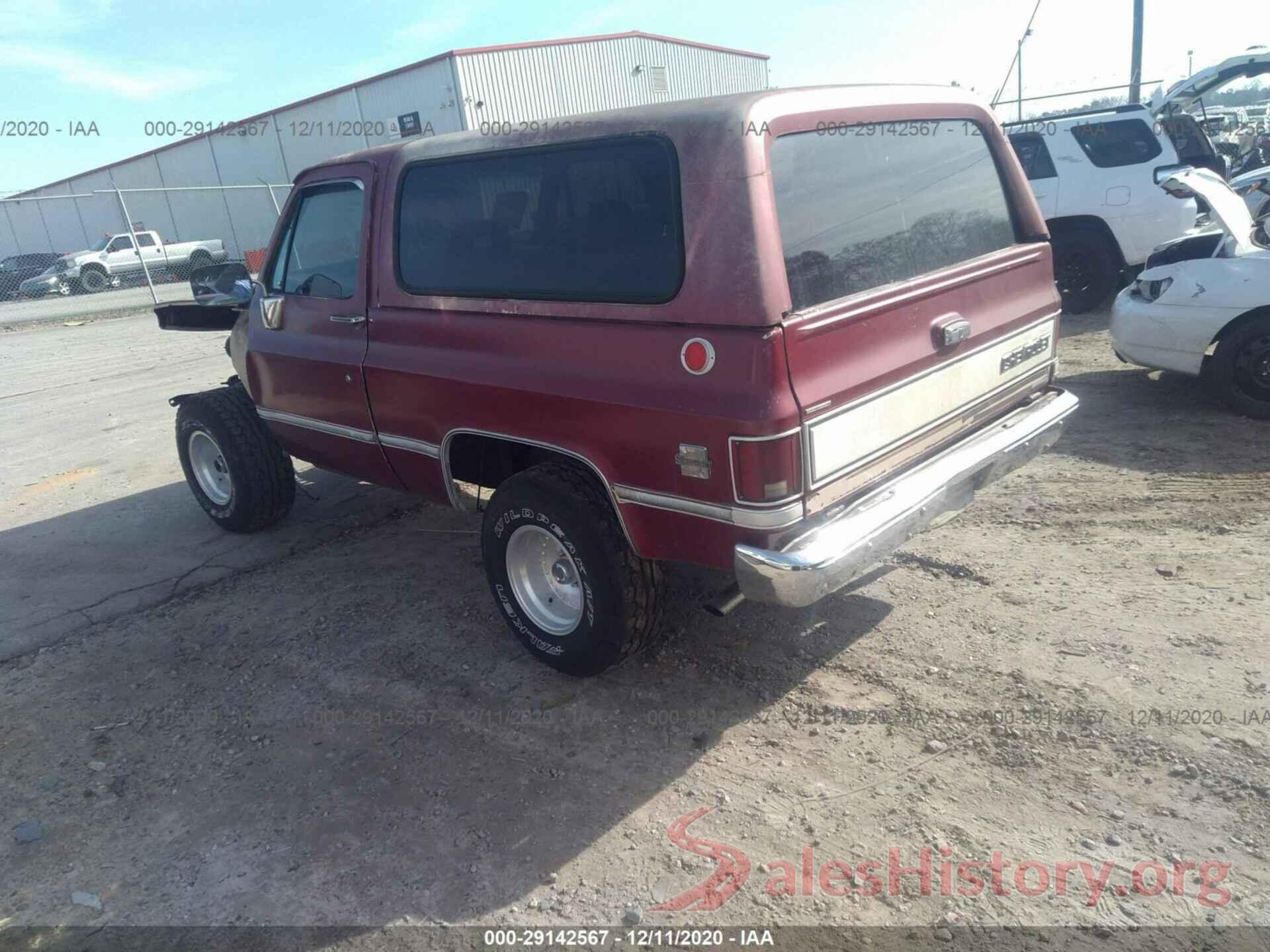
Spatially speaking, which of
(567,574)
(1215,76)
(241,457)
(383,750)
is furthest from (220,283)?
(1215,76)

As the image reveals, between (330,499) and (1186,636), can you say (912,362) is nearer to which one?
(1186,636)

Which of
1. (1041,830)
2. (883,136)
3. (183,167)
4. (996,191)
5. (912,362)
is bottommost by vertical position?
(1041,830)

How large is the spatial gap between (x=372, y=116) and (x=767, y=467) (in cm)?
2746

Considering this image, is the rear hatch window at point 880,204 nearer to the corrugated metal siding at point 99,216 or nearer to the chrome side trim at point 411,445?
the chrome side trim at point 411,445

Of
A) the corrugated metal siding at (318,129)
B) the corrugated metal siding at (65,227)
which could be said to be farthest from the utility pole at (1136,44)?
the corrugated metal siding at (65,227)

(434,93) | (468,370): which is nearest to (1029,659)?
(468,370)

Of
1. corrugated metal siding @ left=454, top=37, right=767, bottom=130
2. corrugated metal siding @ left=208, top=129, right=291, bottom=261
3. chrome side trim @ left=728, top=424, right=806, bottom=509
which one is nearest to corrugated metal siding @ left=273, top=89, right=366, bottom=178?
corrugated metal siding @ left=208, top=129, right=291, bottom=261

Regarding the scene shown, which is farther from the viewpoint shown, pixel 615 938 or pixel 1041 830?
pixel 1041 830

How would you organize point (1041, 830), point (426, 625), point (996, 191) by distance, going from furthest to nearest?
point (426, 625) → point (996, 191) → point (1041, 830)

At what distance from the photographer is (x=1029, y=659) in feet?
11.1

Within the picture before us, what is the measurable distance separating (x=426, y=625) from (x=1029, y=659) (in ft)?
8.64

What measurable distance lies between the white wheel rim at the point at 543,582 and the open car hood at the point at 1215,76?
9.42m

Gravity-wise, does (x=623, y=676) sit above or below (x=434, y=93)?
below

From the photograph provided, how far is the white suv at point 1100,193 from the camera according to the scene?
855 cm
